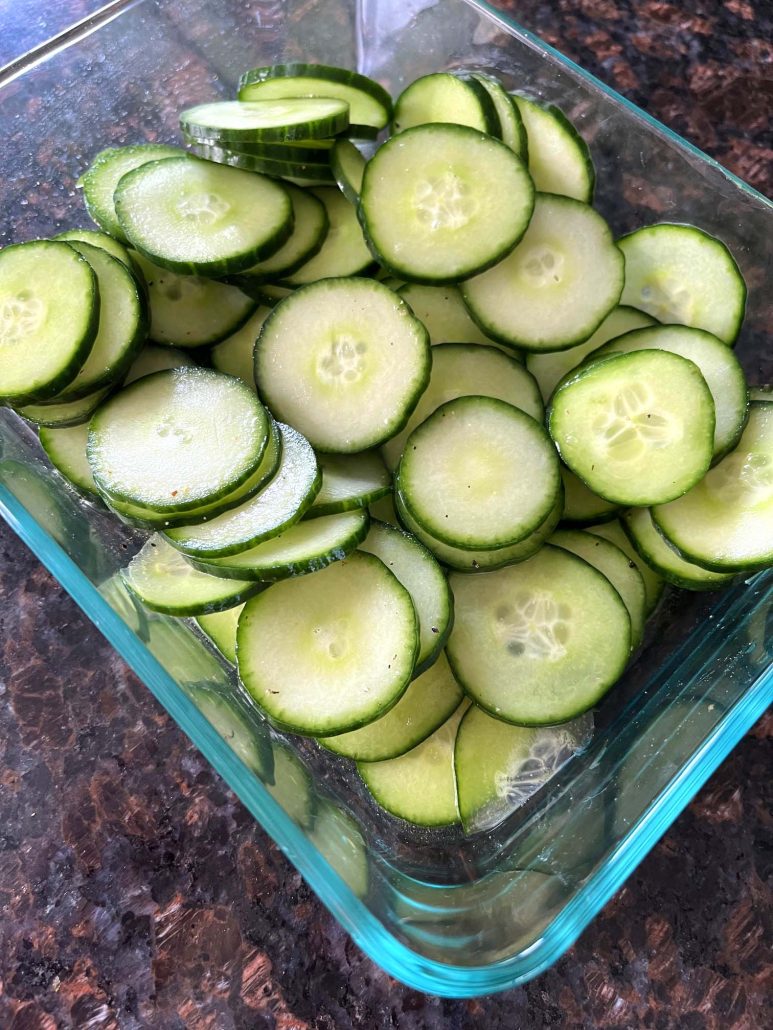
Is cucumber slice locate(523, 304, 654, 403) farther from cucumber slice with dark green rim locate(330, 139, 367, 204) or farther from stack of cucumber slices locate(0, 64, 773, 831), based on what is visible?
cucumber slice with dark green rim locate(330, 139, 367, 204)

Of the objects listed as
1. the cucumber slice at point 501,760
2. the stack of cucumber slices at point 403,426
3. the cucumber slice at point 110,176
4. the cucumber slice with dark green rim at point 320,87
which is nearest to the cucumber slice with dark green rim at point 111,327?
the stack of cucumber slices at point 403,426

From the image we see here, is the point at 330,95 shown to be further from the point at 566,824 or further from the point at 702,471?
the point at 566,824

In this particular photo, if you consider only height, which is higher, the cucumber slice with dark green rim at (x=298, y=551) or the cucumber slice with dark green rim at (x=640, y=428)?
the cucumber slice with dark green rim at (x=298, y=551)

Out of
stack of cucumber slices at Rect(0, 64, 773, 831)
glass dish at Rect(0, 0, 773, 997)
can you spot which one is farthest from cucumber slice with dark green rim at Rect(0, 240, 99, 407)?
glass dish at Rect(0, 0, 773, 997)

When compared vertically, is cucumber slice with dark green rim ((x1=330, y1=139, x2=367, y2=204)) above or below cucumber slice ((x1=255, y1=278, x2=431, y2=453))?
above

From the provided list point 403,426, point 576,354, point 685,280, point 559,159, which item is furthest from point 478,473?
point 559,159

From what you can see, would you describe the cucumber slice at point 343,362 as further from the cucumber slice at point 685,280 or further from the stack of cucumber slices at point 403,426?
the cucumber slice at point 685,280

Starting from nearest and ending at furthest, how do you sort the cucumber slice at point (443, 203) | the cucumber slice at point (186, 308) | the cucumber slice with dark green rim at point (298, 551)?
the cucumber slice with dark green rim at point (298, 551), the cucumber slice at point (443, 203), the cucumber slice at point (186, 308)

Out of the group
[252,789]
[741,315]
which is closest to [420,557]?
[252,789]
